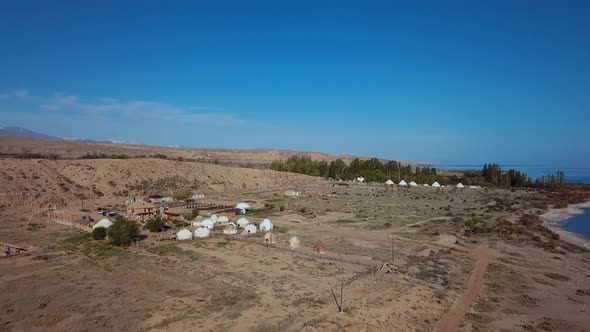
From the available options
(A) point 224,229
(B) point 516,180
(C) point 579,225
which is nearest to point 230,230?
(A) point 224,229

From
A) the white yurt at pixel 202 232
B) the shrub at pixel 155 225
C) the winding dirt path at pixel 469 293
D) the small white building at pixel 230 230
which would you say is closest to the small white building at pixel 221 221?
the small white building at pixel 230 230

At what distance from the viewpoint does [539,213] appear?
194 feet

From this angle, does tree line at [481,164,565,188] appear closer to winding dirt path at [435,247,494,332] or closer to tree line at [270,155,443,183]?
tree line at [270,155,443,183]

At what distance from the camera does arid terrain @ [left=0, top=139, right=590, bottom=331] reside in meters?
17.9

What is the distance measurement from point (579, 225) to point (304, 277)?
47022 millimetres

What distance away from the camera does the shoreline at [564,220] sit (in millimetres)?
→ 40319

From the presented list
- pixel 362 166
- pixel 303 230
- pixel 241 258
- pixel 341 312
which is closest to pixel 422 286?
pixel 341 312

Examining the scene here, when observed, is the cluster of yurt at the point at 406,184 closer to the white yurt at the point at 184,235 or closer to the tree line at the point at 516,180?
the tree line at the point at 516,180

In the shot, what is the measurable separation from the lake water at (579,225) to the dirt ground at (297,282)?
34.2 ft

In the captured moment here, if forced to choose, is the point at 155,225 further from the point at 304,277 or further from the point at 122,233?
the point at 304,277

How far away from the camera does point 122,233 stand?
31547mm

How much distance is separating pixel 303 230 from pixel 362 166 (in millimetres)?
79217

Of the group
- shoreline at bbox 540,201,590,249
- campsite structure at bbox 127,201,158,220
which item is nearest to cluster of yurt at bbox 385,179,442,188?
shoreline at bbox 540,201,590,249

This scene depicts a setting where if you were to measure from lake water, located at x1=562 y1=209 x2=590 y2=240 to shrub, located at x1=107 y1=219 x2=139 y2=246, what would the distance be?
4787 cm
